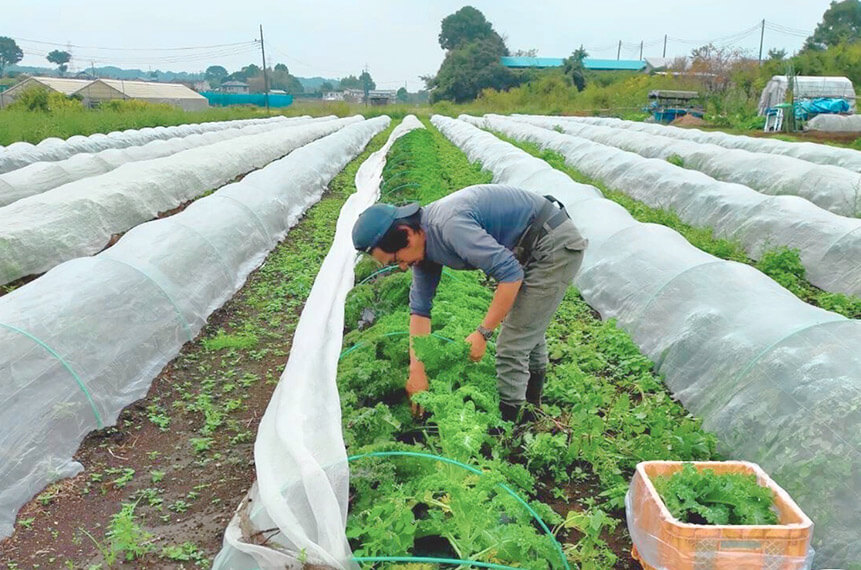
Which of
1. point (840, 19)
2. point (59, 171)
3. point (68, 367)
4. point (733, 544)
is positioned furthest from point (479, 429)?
point (840, 19)

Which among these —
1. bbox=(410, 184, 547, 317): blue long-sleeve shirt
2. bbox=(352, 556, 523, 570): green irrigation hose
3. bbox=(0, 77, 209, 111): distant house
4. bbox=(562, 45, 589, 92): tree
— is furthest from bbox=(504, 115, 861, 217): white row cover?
bbox=(0, 77, 209, 111): distant house

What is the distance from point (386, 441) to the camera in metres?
3.34

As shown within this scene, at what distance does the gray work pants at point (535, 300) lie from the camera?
354cm

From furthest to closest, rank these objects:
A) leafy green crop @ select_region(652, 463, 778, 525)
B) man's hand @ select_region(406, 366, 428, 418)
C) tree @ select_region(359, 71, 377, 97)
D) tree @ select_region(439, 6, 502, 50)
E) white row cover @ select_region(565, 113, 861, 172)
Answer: tree @ select_region(359, 71, 377, 97) → tree @ select_region(439, 6, 502, 50) → white row cover @ select_region(565, 113, 861, 172) → man's hand @ select_region(406, 366, 428, 418) → leafy green crop @ select_region(652, 463, 778, 525)

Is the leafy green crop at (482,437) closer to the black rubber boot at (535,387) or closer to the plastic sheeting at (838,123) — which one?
the black rubber boot at (535,387)

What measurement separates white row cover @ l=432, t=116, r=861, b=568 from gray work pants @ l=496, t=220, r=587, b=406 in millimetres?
1242

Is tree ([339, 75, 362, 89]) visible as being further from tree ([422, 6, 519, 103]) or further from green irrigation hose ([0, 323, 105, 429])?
green irrigation hose ([0, 323, 105, 429])

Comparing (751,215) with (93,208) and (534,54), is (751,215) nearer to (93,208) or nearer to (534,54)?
(93,208)

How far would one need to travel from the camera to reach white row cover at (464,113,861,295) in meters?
6.60

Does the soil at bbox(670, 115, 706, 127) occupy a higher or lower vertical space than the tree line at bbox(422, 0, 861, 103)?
lower

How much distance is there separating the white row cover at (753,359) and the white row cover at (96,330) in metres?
3.88

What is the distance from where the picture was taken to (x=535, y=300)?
3604mm

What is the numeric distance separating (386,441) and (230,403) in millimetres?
1846

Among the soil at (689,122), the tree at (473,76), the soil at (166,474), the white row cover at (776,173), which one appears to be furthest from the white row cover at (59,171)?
the tree at (473,76)
